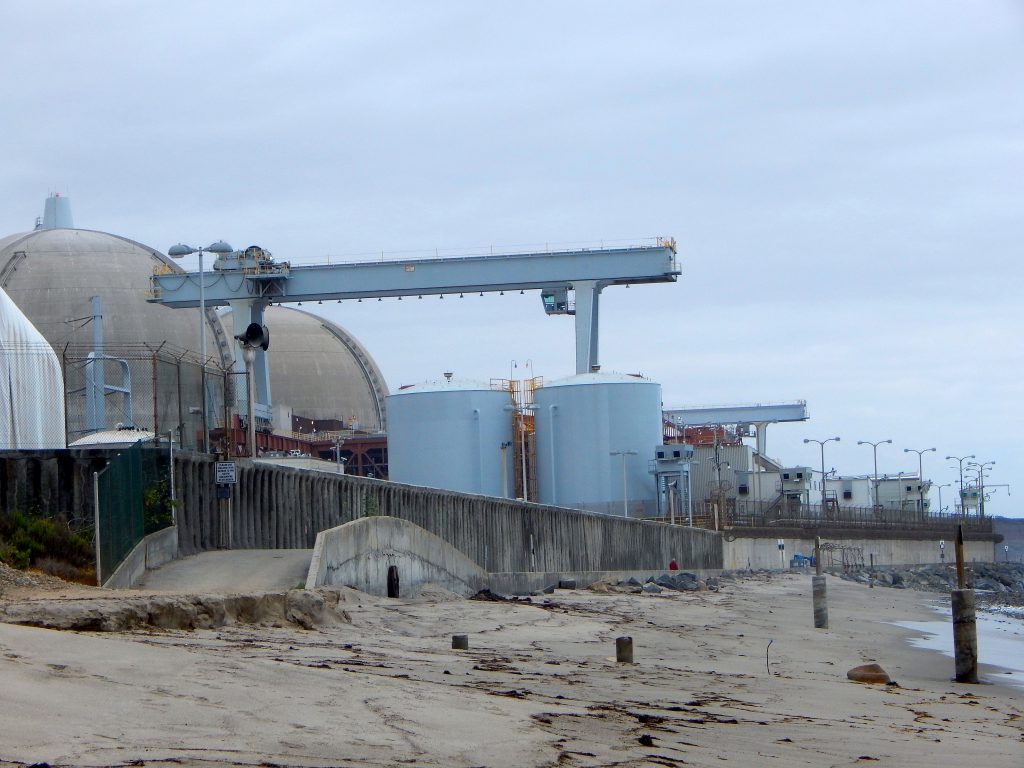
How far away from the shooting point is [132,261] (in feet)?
234

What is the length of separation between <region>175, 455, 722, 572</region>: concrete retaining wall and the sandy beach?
6.67 meters

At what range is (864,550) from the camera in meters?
90.6

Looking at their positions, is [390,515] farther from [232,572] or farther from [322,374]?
[322,374]

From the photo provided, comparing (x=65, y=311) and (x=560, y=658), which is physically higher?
(x=65, y=311)

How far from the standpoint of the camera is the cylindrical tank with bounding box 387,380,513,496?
64.5 m

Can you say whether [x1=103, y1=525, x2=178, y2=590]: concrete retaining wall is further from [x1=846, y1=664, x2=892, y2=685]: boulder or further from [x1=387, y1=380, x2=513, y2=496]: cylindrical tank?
[x1=387, y1=380, x2=513, y2=496]: cylindrical tank

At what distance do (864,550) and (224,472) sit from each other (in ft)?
242

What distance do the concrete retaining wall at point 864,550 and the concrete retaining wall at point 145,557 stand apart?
153 ft

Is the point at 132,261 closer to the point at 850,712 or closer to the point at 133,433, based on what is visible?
the point at 133,433

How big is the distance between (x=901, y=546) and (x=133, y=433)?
80.2 meters

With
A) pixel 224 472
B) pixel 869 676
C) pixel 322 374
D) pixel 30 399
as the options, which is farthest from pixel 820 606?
pixel 322 374

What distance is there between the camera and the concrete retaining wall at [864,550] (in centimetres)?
6869

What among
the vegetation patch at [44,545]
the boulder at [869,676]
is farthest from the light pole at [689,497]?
the boulder at [869,676]

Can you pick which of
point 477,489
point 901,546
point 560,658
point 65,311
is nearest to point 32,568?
point 560,658
